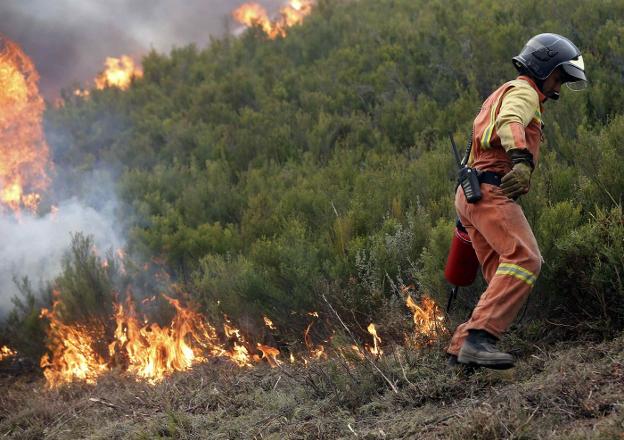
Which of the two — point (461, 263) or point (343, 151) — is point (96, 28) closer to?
point (343, 151)

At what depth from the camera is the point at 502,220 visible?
4562 millimetres

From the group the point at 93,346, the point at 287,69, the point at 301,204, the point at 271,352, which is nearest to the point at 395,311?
the point at 271,352

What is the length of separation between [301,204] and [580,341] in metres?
4.54

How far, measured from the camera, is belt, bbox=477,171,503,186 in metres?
4.74

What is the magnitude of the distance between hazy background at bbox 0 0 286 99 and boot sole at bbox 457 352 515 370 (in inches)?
418

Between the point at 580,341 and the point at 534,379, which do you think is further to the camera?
the point at 580,341

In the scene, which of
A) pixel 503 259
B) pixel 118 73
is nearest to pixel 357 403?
pixel 503 259

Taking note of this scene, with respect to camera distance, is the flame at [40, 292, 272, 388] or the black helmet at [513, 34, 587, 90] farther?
the flame at [40, 292, 272, 388]

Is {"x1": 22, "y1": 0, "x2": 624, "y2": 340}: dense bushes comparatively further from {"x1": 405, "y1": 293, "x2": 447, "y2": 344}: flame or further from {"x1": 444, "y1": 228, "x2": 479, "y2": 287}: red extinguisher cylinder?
{"x1": 444, "y1": 228, "x2": 479, "y2": 287}: red extinguisher cylinder

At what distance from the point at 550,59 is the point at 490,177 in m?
0.84

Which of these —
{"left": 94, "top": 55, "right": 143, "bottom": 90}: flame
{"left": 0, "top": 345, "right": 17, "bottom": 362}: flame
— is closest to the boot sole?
{"left": 0, "top": 345, "right": 17, "bottom": 362}: flame

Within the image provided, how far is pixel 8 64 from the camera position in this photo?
12078 millimetres

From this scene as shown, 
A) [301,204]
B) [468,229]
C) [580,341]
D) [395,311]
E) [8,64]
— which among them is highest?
[8,64]

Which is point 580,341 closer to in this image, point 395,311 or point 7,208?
Result: point 395,311
